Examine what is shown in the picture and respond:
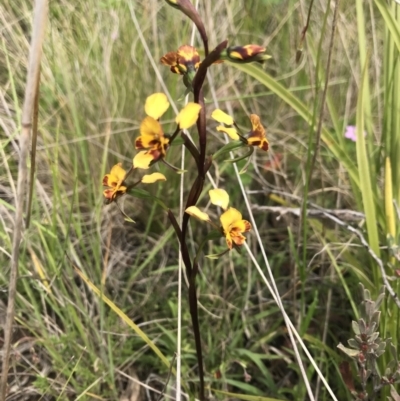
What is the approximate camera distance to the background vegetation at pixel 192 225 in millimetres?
849

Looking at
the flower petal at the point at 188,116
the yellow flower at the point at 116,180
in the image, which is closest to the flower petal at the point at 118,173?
the yellow flower at the point at 116,180

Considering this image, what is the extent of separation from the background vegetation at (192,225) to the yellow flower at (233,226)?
275mm

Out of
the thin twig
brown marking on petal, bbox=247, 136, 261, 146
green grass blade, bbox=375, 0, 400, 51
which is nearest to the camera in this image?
the thin twig

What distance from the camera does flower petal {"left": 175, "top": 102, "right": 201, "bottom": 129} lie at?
17.6 inches

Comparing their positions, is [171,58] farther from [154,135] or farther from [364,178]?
[364,178]

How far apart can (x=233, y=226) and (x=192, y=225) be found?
0.62 m

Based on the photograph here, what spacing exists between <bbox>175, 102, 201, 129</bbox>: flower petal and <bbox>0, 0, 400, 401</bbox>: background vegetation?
0.34 m

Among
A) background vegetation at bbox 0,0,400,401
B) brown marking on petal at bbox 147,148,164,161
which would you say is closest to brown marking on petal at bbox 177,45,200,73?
brown marking on petal at bbox 147,148,164,161

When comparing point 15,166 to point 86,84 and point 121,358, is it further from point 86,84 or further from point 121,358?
point 121,358

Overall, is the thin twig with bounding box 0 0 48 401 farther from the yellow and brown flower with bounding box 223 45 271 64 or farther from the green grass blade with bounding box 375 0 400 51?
the green grass blade with bounding box 375 0 400 51

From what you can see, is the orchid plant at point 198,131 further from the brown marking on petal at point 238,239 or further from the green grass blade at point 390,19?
the green grass blade at point 390,19

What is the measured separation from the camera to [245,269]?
1097 mm

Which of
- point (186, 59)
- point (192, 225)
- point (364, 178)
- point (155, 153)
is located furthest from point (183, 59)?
point (192, 225)

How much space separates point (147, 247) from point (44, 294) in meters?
0.33
